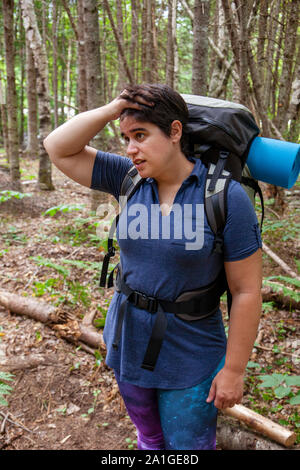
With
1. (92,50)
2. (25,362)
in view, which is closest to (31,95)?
(92,50)

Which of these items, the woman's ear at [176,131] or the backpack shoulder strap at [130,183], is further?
the backpack shoulder strap at [130,183]

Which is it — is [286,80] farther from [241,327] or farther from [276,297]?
[241,327]

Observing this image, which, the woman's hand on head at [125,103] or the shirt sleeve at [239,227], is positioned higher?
the woman's hand on head at [125,103]

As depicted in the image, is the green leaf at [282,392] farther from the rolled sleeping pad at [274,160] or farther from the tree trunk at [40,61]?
the tree trunk at [40,61]

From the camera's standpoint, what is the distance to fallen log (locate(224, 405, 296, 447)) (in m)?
2.63

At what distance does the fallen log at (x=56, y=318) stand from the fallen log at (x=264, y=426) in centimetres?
160

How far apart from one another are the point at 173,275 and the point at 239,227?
1.31 feet

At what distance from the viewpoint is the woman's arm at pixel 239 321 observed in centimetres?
170

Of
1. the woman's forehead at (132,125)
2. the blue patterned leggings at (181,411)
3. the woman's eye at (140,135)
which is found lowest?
the blue patterned leggings at (181,411)

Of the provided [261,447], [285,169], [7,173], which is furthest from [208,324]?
[7,173]

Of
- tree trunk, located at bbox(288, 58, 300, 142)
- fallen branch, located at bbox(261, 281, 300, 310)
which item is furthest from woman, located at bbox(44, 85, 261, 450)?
tree trunk, located at bbox(288, 58, 300, 142)

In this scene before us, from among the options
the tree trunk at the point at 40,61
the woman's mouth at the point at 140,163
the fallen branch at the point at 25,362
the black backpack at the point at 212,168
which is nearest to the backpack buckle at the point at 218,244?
Result: the black backpack at the point at 212,168

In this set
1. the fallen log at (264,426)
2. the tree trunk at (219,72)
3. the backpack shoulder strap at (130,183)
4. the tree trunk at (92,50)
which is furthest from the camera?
the tree trunk at (219,72)

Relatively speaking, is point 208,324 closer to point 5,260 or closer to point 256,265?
point 256,265
